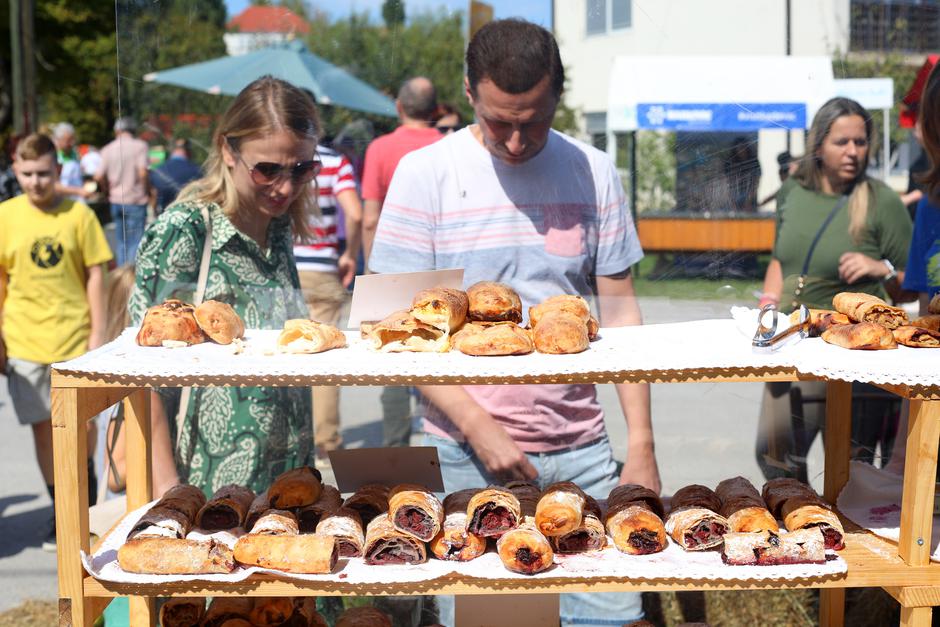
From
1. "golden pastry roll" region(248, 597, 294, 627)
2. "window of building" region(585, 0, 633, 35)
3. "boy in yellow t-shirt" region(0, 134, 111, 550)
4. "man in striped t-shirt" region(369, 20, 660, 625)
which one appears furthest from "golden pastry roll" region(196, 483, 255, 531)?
"boy in yellow t-shirt" region(0, 134, 111, 550)

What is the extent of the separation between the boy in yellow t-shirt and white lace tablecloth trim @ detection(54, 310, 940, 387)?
2.69 m

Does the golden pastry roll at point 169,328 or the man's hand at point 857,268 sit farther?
the man's hand at point 857,268

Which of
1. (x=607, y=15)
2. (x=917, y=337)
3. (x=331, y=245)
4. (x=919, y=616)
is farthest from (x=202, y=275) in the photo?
(x=919, y=616)

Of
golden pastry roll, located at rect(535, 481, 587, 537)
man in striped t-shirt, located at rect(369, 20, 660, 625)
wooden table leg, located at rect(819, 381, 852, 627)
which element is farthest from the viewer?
man in striped t-shirt, located at rect(369, 20, 660, 625)

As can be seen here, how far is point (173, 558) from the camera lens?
5.73 feet

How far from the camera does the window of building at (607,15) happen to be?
101 inches

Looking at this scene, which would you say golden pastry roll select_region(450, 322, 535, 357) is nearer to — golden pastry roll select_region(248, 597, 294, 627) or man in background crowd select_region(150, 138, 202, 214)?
golden pastry roll select_region(248, 597, 294, 627)

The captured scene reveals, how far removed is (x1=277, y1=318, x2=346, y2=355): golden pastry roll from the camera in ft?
6.06

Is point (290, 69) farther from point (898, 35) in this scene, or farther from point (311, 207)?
point (898, 35)

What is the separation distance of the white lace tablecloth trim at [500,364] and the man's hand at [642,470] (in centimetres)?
69

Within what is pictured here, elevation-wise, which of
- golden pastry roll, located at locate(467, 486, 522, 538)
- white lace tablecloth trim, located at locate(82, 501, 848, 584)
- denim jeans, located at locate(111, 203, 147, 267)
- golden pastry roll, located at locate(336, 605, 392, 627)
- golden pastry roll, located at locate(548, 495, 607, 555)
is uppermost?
denim jeans, located at locate(111, 203, 147, 267)

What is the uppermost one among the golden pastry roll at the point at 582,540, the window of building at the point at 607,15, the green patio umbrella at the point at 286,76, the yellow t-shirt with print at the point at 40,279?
the window of building at the point at 607,15

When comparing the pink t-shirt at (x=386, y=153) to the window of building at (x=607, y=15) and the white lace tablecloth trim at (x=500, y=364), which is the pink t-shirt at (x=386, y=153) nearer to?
the window of building at (x=607, y=15)

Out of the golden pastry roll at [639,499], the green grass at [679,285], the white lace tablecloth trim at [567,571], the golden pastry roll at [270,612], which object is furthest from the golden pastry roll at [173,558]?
the green grass at [679,285]
